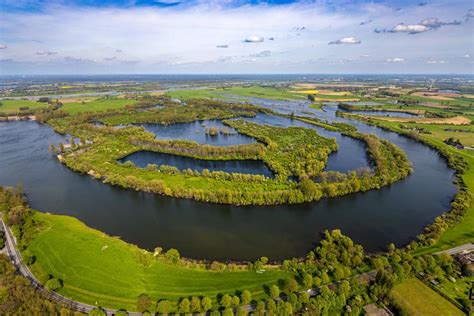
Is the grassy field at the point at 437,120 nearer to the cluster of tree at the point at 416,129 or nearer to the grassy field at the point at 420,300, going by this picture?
the cluster of tree at the point at 416,129

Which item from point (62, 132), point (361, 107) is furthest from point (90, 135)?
point (361, 107)

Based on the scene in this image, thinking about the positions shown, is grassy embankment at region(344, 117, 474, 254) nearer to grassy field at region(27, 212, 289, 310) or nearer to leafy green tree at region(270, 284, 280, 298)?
leafy green tree at region(270, 284, 280, 298)

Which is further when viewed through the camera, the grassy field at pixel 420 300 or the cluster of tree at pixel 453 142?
the cluster of tree at pixel 453 142

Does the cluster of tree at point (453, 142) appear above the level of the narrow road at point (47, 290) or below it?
above

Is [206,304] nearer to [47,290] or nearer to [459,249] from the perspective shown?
[47,290]

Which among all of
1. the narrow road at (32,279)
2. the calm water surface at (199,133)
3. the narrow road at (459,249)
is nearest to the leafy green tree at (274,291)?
the narrow road at (32,279)

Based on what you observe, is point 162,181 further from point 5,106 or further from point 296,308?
point 5,106

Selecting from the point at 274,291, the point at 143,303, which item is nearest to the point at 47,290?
the point at 143,303
